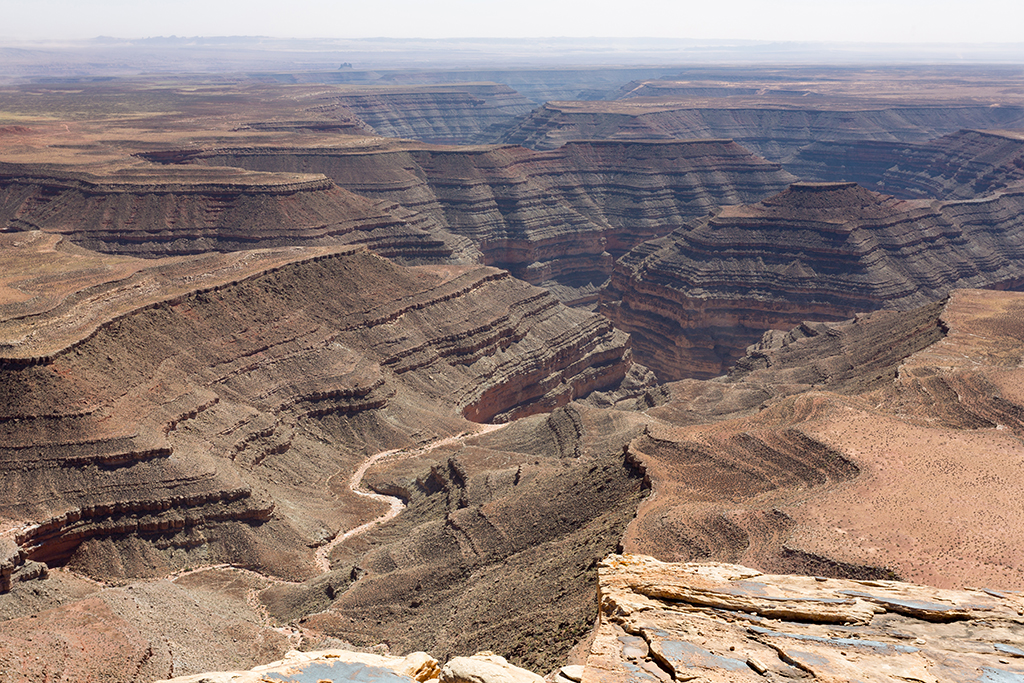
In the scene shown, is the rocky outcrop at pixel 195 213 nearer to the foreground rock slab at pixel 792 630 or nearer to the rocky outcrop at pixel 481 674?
the foreground rock slab at pixel 792 630

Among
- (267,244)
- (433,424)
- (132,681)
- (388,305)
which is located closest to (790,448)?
(132,681)

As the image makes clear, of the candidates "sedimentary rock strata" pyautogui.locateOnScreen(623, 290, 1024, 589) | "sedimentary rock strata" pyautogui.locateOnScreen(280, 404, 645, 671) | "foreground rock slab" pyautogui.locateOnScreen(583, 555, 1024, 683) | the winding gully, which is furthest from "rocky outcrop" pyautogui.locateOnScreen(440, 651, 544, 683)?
the winding gully

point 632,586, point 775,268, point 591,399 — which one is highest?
point 632,586

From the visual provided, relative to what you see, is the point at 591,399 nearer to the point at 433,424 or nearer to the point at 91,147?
the point at 433,424

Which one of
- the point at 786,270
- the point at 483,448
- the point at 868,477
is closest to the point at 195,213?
the point at 483,448

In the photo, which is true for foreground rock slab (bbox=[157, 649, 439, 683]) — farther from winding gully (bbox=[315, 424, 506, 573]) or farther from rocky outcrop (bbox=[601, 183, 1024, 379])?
rocky outcrop (bbox=[601, 183, 1024, 379])

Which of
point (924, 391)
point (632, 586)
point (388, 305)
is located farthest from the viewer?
point (388, 305)

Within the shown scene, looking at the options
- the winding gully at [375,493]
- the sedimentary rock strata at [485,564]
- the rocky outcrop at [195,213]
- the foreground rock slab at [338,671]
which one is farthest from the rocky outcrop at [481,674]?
the rocky outcrop at [195,213]
